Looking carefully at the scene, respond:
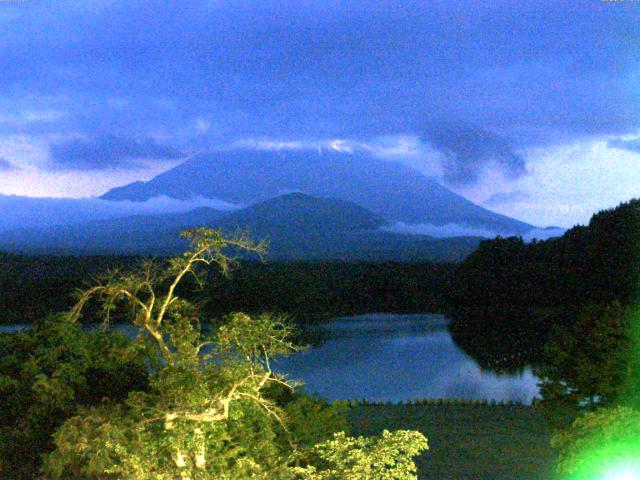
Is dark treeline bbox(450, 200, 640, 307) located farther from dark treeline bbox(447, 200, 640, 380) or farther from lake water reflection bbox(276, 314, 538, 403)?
lake water reflection bbox(276, 314, 538, 403)

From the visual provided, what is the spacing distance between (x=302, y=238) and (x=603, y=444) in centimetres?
14177

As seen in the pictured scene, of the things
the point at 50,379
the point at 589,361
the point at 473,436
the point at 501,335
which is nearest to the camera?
the point at 50,379

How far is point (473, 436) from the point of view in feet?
47.7

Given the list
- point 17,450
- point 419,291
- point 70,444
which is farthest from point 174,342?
point 419,291

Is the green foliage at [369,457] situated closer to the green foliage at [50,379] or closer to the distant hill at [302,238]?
the green foliage at [50,379]

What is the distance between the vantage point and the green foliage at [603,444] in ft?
28.8

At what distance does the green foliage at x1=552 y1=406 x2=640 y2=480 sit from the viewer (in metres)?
8.78

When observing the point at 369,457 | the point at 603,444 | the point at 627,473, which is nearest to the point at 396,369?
the point at 603,444

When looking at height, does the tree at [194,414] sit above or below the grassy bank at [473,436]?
above

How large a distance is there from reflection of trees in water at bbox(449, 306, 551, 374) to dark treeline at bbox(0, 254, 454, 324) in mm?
6815

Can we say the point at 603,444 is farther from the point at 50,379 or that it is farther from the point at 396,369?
the point at 396,369

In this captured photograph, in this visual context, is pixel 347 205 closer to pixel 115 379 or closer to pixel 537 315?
pixel 537 315

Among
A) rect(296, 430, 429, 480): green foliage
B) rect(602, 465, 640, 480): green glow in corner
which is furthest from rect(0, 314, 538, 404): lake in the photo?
rect(602, 465, 640, 480): green glow in corner

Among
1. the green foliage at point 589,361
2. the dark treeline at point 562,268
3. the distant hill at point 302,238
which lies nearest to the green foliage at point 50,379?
the green foliage at point 589,361
